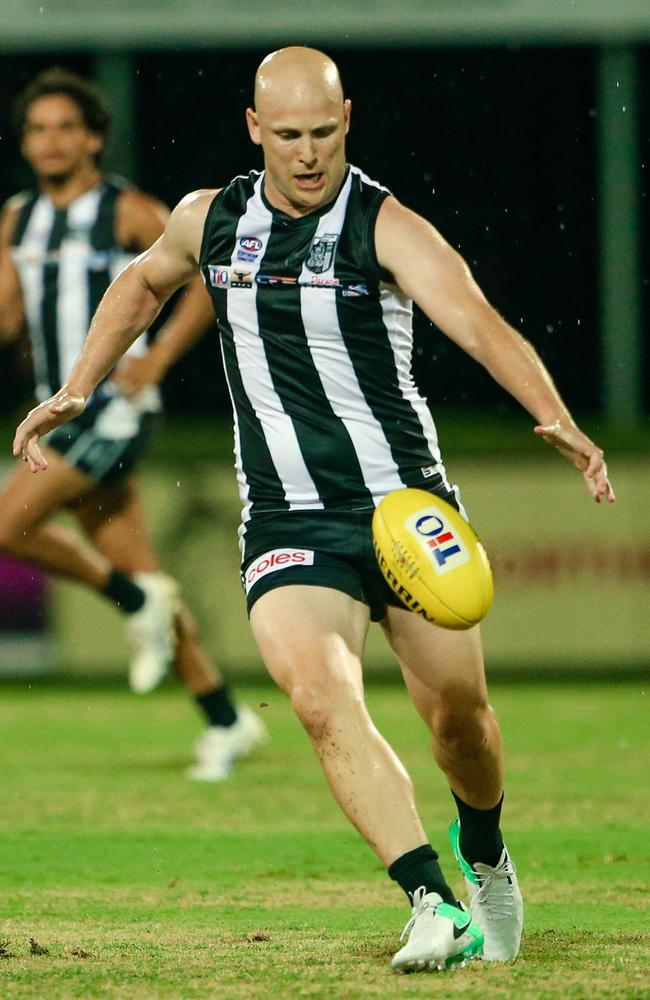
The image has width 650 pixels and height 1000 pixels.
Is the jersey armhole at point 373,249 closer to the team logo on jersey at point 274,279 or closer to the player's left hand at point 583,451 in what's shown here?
the team logo on jersey at point 274,279

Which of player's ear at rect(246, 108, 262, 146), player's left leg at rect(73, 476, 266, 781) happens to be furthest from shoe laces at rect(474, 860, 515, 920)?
player's left leg at rect(73, 476, 266, 781)

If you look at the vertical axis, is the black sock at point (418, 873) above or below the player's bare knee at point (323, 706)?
below

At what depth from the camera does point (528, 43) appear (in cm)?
1362

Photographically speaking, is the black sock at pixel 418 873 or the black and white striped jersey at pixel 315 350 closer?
the black sock at pixel 418 873

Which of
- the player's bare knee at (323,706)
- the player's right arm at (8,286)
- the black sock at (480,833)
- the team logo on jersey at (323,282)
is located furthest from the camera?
the player's right arm at (8,286)

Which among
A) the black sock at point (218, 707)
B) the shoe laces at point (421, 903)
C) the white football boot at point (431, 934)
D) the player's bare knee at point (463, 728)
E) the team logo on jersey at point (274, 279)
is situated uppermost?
the team logo on jersey at point (274, 279)

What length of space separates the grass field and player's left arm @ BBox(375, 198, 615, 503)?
3.95ft

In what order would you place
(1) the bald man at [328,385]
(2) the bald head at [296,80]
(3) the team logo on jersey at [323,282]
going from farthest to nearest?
(3) the team logo on jersey at [323,282] < (2) the bald head at [296,80] < (1) the bald man at [328,385]

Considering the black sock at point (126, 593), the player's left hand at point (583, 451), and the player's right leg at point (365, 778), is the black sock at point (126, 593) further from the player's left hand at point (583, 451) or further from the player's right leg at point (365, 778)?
the player's left hand at point (583, 451)

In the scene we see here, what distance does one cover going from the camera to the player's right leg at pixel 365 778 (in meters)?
4.36

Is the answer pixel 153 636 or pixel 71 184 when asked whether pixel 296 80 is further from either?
pixel 71 184

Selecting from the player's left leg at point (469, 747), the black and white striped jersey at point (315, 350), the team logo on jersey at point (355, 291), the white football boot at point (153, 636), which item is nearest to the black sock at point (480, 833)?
the player's left leg at point (469, 747)

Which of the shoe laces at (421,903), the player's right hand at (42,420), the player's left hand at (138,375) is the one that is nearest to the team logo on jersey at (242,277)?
the player's right hand at (42,420)

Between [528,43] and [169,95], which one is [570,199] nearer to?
[528,43]
